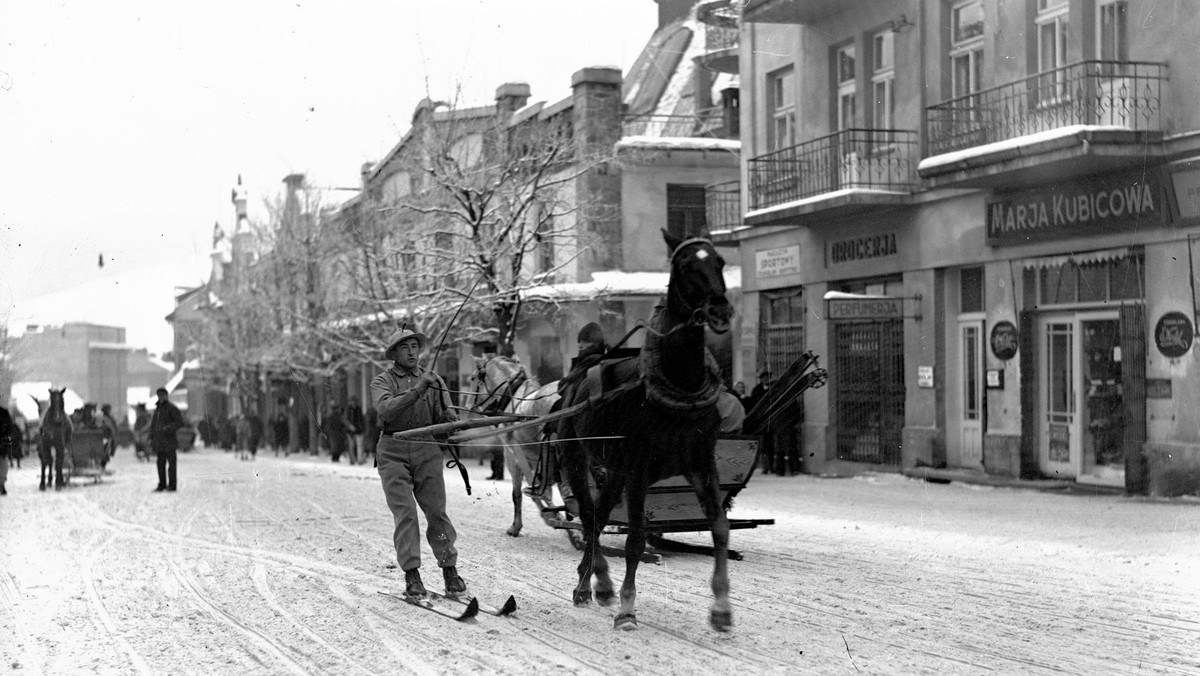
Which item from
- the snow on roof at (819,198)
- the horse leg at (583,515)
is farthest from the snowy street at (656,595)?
the snow on roof at (819,198)

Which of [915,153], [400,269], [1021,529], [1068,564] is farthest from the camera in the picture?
[400,269]

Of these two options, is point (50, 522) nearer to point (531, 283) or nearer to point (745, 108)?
point (531, 283)

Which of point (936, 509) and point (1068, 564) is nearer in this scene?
point (1068, 564)

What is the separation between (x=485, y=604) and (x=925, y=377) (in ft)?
43.9

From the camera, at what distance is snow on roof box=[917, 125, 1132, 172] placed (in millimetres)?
16453

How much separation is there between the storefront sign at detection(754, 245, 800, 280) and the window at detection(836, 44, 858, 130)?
2.48 m

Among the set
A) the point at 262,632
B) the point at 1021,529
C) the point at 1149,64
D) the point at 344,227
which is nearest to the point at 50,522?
the point at 262,632

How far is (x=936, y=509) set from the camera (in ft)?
52.7

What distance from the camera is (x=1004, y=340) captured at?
63.9 ft

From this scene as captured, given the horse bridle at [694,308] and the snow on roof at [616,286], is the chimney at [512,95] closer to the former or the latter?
the snow on roof at [616,286]

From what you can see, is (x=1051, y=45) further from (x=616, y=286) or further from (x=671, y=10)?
(x=671, y=10)

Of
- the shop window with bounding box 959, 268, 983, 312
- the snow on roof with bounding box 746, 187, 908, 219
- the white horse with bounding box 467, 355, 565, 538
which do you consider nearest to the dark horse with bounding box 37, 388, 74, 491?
the white horse with bounding box 467, 355, 565, 538

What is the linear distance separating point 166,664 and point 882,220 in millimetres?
16792

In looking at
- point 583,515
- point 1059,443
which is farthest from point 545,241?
point 583,515
